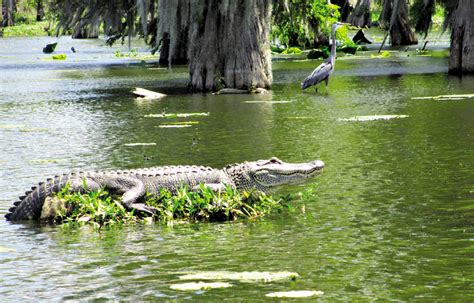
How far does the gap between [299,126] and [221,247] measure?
A: 8993 millimetres

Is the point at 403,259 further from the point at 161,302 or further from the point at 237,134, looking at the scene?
the point at 237,134

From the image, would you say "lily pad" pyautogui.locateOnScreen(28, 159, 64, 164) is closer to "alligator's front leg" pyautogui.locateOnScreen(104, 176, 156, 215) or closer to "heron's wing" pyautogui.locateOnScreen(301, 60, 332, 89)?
"alligator's front leg" pyautogui.locateOnScreen(104, 176, 156, 215)

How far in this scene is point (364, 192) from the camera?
1120cm

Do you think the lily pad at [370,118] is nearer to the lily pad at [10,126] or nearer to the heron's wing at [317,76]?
the lily pad at [10,126]

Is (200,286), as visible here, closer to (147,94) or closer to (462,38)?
(147,94)

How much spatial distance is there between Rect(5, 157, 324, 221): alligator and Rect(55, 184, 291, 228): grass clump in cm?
9

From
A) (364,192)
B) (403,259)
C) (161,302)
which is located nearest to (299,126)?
(364,192)

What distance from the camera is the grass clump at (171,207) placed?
32.8ft

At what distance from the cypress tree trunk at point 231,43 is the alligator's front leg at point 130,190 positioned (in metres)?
14.4

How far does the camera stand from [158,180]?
34.1 feet

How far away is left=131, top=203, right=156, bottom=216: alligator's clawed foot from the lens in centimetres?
1005

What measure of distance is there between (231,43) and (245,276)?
690 inches

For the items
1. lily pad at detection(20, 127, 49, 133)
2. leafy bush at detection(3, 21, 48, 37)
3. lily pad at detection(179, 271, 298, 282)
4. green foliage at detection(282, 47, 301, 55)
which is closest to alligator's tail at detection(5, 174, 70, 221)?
lily pad at detection(179, 271, 298, 282)

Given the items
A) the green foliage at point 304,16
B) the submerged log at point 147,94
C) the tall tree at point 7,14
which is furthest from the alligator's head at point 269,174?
the tall tree at point 7,14
